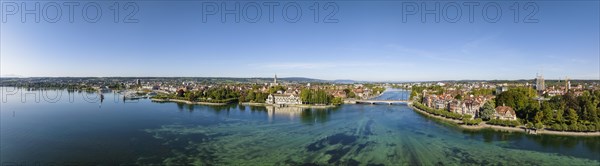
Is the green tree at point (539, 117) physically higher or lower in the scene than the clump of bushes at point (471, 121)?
higher

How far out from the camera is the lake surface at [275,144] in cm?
960

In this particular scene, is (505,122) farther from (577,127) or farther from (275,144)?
(275,144)

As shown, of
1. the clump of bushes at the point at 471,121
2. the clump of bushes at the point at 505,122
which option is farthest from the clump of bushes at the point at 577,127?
the clump of bushes at the point at 471,121

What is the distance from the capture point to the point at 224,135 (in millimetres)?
13305

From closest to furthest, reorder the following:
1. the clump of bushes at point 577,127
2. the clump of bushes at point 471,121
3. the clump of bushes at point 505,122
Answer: the clump of bushes at point 577,127 < the clump of bushes at point 505,122 < the clump of bushes at point 471,121

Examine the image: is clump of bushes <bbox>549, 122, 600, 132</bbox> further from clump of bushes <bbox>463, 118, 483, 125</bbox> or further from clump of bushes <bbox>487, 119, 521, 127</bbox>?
clump of bushes <bbox>463, 118, 483, 125</bbox>

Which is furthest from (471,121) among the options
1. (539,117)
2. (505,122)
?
(539,117)

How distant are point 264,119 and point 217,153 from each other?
793 cm

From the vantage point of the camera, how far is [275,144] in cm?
1161

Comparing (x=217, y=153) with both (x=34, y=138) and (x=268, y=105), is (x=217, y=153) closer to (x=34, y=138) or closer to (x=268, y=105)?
(x=34, y=138)

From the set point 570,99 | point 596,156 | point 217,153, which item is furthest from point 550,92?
point 217,153

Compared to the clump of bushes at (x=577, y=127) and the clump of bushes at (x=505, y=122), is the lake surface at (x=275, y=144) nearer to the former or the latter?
the clump of bushes at (x=577, y=127)

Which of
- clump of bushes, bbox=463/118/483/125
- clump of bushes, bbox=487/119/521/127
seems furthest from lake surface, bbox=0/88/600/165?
clump of bushes, bbox=487/119/521/127

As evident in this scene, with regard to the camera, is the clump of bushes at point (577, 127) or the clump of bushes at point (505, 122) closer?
the clump of bushes at point (577, 127)
